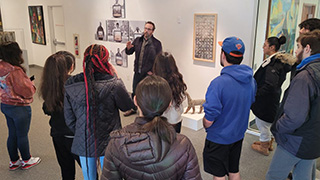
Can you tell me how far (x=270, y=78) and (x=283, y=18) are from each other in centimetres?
152

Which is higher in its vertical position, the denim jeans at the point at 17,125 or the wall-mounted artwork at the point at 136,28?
the wall-mounted artwork at the point at 136,28

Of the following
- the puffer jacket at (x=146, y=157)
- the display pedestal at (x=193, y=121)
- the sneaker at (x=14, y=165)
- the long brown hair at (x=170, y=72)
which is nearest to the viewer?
the puffer jacket at (x=146, y=157)

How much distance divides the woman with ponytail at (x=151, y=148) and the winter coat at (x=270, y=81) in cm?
209

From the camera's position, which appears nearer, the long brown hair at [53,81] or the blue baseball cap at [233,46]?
the blue baseball cap at [233,46]

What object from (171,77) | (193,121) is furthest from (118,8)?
(171,77)

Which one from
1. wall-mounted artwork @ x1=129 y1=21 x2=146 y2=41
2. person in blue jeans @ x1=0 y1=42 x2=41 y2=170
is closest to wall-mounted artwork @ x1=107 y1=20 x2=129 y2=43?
wall-mounted artwork @ x1=129 y1=21 x2=146 y2=41

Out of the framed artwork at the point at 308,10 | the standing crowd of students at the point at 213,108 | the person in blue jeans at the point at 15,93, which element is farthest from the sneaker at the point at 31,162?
the framed artwork at the point at 308,10

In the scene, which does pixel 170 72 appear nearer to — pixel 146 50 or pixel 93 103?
pixel 93 103

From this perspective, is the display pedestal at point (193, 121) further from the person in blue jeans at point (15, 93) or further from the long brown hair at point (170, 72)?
the person in blue jeans at point (15, 93)

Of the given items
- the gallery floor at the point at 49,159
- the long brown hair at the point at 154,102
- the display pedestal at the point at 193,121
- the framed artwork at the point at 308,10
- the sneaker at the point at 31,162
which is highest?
the framed artwork at the point at 308,10

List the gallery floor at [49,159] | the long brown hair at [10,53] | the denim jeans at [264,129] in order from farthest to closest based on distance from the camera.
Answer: the denim jeans at [264,129] < the gallery floor at [49,159] < the long brown hair at [10,53]

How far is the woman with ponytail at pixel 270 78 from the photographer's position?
2.88 meters

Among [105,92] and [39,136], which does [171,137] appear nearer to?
[105,92]

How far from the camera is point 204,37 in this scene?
435cm
